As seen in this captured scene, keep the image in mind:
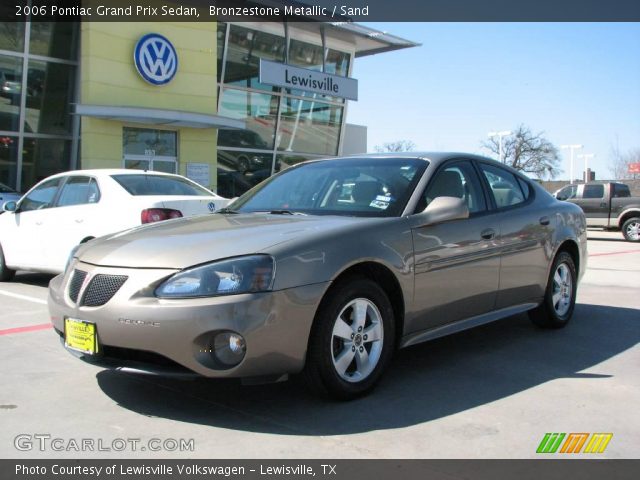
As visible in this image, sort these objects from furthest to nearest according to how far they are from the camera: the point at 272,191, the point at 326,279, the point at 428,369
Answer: the point at 272,191 < the point at 428,369 < the point at 326,279

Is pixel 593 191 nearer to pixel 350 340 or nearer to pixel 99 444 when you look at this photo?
pixel 350 340

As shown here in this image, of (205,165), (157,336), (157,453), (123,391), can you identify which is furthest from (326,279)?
(205,165)

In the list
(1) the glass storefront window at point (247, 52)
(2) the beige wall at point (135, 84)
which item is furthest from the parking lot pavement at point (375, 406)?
(1) the glass storefront window at point (247, 52)

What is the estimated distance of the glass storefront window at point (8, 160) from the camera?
1881 cm

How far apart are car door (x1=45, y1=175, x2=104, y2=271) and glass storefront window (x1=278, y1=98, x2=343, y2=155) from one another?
17809 millimetres

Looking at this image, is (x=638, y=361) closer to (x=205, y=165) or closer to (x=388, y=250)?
(x=388, y=250)

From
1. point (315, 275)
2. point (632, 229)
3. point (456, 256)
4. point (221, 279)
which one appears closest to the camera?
point (221, 279)

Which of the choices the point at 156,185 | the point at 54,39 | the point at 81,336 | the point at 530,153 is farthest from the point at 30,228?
the point at 530,153

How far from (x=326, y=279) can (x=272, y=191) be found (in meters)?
1.67

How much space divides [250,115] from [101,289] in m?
21.3

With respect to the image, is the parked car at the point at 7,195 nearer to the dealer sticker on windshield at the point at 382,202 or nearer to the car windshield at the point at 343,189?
the car windshield at the point at 343,189

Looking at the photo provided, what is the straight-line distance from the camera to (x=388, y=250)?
4188mm

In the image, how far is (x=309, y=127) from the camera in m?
27.2
